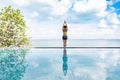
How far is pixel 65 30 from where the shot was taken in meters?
18.8

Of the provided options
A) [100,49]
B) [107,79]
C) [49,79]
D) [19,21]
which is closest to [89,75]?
[107,79]

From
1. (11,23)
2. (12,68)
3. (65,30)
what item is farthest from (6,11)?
(12,68)

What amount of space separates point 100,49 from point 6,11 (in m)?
8.17

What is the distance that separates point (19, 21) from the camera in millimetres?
21484

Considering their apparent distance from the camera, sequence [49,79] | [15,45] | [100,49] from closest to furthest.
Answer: [49,79] → [100,49] → [15,45]

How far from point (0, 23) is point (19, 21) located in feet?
5.19

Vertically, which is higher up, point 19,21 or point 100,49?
point 19,21

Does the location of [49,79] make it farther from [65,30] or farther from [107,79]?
[65,30]

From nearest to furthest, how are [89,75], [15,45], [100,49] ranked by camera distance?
[89,75] < [100,49] < [15,45]

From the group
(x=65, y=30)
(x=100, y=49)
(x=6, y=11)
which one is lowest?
(x=100, y=49)

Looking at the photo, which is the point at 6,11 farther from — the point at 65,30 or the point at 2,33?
the point at 65,30

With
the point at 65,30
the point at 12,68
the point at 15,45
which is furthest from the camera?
the point at 15,45

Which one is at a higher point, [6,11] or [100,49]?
[6,11]

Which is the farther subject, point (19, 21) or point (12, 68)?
point (19, 21)
